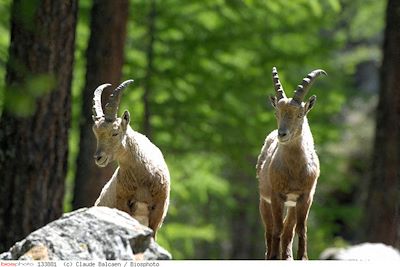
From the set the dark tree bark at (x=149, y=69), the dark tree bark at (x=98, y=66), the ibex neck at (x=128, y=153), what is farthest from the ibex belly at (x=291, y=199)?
the dark tree bark at (x=149, y=69)

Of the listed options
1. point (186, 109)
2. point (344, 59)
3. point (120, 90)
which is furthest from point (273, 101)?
point (344, 59)

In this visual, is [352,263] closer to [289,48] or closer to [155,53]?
[155,53]

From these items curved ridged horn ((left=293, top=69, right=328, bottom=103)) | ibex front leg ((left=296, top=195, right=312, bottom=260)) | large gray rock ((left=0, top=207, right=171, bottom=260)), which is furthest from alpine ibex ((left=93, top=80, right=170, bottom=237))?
large gray rock ((left=0, top=207, right=171, bottom=260))

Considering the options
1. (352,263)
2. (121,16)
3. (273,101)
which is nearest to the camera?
(352,263)

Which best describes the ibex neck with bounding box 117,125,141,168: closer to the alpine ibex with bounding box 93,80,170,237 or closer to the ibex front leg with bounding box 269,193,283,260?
the alpine ibex with bounding box 93,80,170,237

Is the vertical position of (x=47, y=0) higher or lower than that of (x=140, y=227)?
higher

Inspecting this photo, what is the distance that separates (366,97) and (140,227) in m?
16.1

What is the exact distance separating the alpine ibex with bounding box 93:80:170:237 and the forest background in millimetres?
2583

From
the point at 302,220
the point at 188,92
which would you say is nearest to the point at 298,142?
the point at 302,220

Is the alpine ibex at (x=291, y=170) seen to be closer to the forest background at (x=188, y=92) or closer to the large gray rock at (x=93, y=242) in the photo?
the large gray rock at (x=93, y=242)

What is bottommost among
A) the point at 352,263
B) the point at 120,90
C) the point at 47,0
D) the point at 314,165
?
the point at 352,263

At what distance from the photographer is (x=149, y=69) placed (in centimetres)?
1541

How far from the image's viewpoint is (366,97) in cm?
2089

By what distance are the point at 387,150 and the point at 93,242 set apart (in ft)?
32.3
